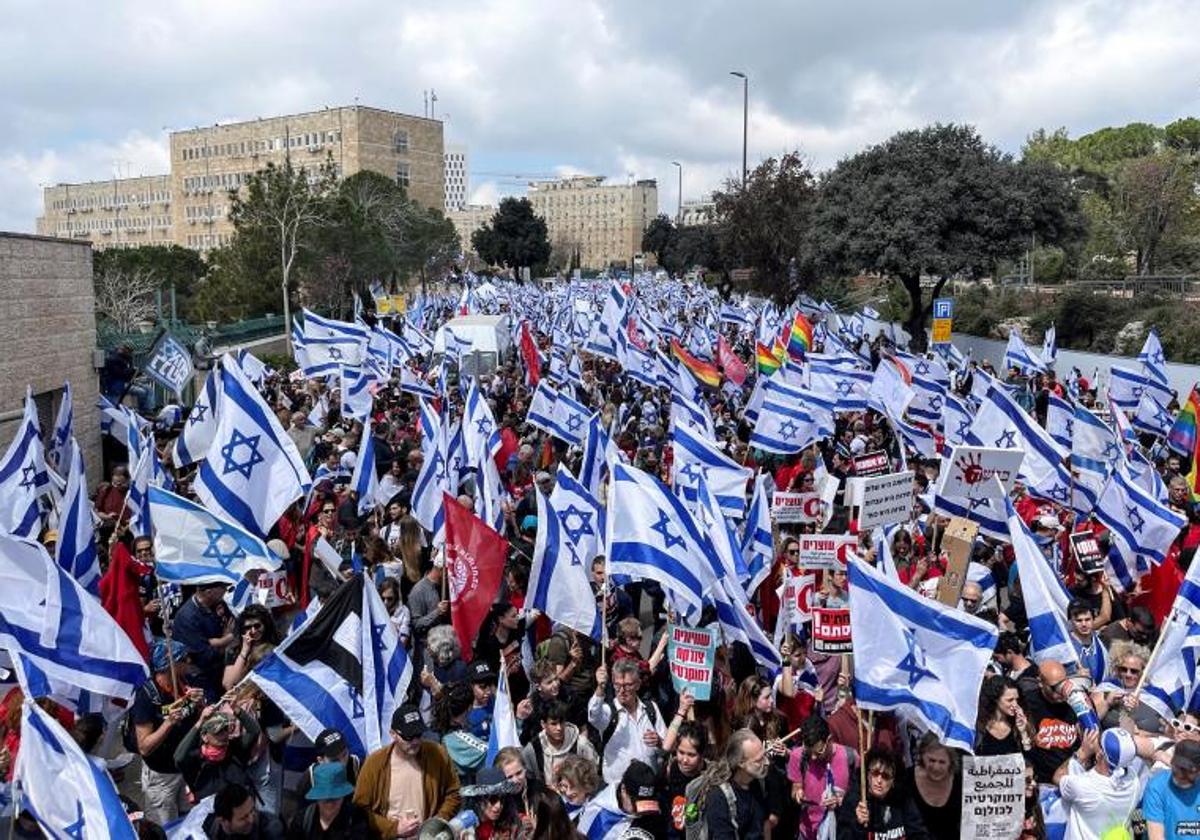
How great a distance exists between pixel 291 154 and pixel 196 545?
112m

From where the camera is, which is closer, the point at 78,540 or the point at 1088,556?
the point at 78,540

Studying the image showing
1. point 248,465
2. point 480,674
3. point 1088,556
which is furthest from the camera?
point 1088,556

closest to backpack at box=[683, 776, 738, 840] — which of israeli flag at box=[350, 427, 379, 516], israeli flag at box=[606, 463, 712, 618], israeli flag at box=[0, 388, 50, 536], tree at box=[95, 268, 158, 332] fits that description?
israeli flag at box=[606, 463, 712, 618]

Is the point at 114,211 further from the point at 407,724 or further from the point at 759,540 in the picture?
the point at 407,724

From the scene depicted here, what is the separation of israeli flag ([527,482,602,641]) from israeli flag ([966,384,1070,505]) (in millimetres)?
5045

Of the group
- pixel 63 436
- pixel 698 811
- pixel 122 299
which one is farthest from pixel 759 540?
pixel 122 299

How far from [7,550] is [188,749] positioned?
5.10ft

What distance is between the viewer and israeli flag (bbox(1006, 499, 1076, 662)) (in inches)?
265

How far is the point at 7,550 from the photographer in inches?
Answer: 233

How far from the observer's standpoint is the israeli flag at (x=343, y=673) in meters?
5.85

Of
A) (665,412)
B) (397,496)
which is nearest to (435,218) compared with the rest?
(665,412)

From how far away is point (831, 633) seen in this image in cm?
645

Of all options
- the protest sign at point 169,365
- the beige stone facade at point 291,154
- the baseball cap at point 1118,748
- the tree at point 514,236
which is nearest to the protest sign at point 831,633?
the baseball cap at point 1118,748

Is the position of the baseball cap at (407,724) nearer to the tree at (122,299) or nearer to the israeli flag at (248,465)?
the israeli flag at (248,465)
